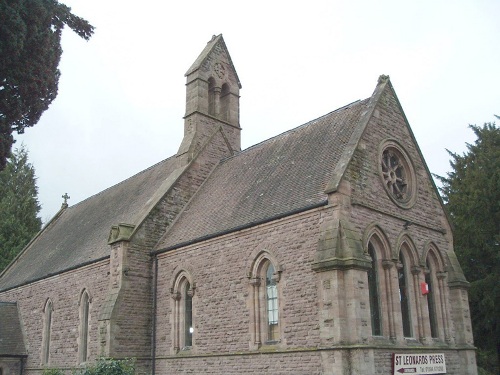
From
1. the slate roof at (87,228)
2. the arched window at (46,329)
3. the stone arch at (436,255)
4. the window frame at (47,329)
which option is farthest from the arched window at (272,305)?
the arched window at (46,329)

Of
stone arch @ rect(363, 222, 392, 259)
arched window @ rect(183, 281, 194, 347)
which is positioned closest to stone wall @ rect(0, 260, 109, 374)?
arched window @ rect(183, 281, 194, 347)

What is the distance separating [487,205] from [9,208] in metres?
38.0

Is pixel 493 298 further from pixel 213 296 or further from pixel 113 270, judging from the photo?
pixel 113 270

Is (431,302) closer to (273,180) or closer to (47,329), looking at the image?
(273,180)

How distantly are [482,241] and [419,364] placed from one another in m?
11.1

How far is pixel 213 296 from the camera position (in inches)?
734

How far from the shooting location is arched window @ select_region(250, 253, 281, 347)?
54.6 feet

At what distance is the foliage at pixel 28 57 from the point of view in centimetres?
1202

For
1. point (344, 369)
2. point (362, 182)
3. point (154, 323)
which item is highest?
point (362, 182)

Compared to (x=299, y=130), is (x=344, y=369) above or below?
below

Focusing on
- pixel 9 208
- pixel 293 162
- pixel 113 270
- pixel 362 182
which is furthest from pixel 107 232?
pixel 9 208

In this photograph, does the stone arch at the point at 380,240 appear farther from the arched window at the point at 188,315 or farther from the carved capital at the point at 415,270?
the arched window at the point at 188,315

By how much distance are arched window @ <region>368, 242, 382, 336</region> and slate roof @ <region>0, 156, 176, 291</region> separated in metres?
9.85

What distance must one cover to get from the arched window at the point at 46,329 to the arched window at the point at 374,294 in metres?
16.8
